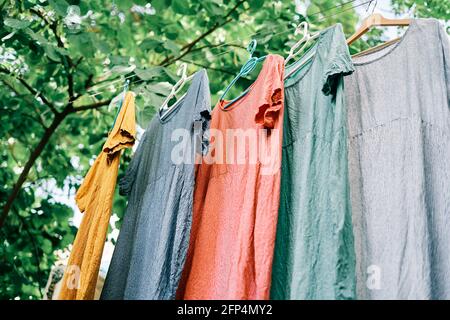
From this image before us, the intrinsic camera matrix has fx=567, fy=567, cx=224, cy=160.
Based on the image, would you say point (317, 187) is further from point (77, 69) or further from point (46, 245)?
point (46, 245)

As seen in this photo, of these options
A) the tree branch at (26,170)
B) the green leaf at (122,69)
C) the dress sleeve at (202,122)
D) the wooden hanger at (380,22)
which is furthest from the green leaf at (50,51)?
the wooden hanger at (380,22)

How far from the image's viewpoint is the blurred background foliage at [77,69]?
2289 millimetres

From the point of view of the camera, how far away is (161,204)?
1520 millimetres

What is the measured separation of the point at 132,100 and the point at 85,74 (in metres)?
1.03

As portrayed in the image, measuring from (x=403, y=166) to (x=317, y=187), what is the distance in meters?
0.19

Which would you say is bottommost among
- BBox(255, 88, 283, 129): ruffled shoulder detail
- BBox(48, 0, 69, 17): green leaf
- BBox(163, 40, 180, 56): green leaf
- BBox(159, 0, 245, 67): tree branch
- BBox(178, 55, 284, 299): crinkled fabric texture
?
BBox(178, 55, 284, 299): crinkled fabric texture

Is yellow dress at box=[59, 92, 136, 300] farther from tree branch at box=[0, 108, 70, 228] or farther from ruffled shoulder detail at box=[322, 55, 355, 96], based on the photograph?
tree branch at box=[0, 108, 70, 228]

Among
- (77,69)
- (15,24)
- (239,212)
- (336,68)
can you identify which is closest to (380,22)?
(336,68)

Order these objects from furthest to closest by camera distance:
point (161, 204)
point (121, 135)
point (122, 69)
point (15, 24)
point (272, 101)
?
point (122, 69) < point (15, 24) < point (121, 135) < point (161, 204) < point (272, 101)

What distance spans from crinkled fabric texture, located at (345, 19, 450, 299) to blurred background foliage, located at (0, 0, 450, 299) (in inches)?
34.9

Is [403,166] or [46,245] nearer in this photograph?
[403,166]

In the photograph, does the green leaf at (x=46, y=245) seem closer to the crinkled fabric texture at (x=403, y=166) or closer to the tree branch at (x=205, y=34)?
the tree branch at (x=205, y=34)

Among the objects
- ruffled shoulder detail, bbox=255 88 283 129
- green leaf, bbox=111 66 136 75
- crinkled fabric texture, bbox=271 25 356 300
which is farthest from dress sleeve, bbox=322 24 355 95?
green leaf, bbox=111 66 136 75

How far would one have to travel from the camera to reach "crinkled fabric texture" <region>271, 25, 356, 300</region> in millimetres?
1131
